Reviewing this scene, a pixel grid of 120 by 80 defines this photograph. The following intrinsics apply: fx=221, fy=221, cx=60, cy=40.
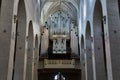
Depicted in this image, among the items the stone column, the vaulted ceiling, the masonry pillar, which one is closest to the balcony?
the vaulted ceiling

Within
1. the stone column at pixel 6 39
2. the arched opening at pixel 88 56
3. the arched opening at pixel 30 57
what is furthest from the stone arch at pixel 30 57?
the stone column at pixel 6 39

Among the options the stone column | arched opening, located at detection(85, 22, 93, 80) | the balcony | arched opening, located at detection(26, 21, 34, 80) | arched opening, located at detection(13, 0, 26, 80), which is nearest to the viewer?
the stone column

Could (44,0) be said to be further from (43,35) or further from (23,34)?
(23,34)

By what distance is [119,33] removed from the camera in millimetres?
10203

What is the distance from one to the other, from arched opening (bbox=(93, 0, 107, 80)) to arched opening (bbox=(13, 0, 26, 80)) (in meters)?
4.62

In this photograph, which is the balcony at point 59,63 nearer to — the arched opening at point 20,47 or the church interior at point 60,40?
the church interior at point 60,40

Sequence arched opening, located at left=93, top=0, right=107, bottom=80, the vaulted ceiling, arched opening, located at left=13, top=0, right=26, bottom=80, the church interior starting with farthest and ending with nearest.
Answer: the vaulted ceiling < arched opening, located at left=13, top=0, right=26, bottom=80 < arched opening, located at left=93, top=0, right=107, bottom=80 < the church interior

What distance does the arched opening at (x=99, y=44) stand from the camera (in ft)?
45.1

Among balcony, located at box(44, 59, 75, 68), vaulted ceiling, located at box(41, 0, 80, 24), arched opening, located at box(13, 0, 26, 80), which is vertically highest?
vaulted ceiling, located at box(41, 0, 80, 24)

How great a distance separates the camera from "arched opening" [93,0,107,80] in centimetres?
1375

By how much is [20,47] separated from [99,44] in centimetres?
511

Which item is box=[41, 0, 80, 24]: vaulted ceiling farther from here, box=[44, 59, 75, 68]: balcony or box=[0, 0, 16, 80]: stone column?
box=[0, 0, 16, 80]: stone column

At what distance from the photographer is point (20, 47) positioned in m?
14.3

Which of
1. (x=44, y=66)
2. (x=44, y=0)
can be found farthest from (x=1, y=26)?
(x=44, y=0)
